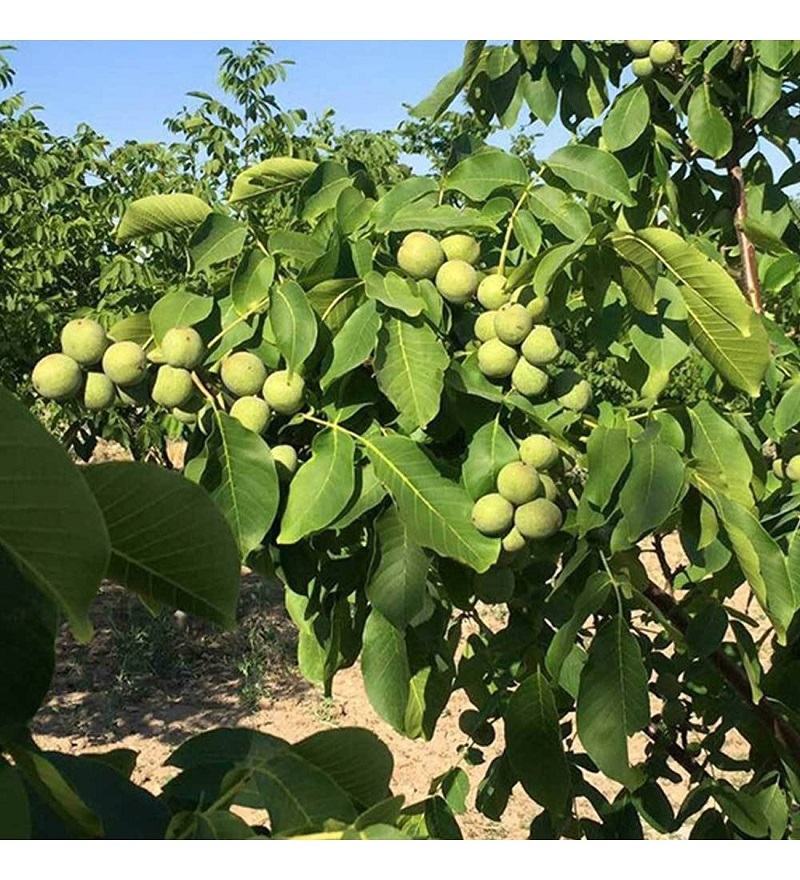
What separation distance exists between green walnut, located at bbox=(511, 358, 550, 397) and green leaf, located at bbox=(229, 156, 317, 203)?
16.9 inches

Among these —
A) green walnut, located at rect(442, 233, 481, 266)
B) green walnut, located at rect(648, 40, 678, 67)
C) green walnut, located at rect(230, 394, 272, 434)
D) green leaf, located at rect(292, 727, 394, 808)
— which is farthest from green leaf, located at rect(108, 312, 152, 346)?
green walnut, located at rect(648, 40, 678, 67)

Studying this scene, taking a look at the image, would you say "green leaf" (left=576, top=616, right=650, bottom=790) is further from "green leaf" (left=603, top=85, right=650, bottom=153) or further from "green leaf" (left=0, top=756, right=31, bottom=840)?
"green leaf" (left=603, top=85, right=650, bottom=153)

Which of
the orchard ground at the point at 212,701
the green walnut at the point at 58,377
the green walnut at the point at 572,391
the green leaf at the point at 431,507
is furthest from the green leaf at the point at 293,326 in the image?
the orchard ground at the point at 212,701

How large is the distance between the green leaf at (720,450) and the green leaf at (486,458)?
0.87 ft

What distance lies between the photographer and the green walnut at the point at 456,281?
47.3 inches

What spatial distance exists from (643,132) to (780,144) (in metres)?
0.38

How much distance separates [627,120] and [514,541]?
1102mm

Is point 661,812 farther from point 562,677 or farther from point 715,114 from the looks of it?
point 715,114

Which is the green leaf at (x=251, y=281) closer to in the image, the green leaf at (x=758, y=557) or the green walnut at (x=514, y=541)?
the green walnut at (x=514, y=541)

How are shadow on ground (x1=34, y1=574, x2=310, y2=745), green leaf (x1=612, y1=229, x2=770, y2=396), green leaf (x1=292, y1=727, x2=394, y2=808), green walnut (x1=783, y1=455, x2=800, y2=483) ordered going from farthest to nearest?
shadow on ground (x1=34, y1=574, x2=310, y2=745)
green walnut (x1=783, y1=455, x2=800, y2=483)
green leaf (x1=612, y1=229, x2=770, y2=396)
green leaf (x1=292, y1=727, x2=394, y2=808)

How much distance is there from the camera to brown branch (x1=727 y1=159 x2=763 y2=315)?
6.42ft

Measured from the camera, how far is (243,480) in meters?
1.08

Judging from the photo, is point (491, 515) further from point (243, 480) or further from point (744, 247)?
point (744, 247)

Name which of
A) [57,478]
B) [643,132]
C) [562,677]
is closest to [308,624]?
[562,677]
